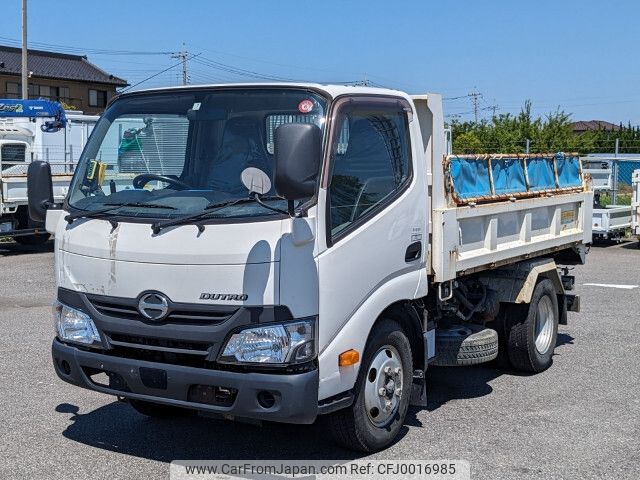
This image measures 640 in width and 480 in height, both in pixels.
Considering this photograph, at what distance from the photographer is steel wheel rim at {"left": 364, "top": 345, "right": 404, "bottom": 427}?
548 cm

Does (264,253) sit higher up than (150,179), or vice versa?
(150,179)

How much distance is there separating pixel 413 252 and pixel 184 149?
1.68m

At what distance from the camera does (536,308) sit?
305 inches

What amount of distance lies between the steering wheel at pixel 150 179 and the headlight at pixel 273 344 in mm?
1110

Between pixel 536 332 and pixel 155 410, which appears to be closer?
pixel 155 410

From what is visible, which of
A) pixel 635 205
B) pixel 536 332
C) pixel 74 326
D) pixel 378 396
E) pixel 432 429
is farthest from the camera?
pixel 635 205

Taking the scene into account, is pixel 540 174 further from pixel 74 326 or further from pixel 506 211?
pixel 74 326

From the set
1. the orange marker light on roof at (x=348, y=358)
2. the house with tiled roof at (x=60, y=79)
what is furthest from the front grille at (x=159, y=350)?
the house with tiled roof at (x=60, y=79)

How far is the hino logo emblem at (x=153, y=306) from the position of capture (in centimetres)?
497

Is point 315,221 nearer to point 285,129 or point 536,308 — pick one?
point 285,129

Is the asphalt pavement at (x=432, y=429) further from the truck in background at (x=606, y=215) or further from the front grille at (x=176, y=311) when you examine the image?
the truck in background at (x=606, y=215)

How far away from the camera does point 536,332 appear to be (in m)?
7.93

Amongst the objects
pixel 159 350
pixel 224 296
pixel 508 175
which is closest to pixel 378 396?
pixel 224 296

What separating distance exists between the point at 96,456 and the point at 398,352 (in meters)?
2.08
